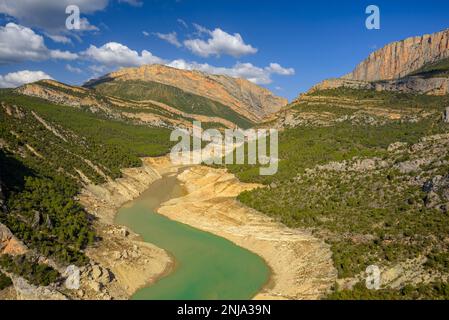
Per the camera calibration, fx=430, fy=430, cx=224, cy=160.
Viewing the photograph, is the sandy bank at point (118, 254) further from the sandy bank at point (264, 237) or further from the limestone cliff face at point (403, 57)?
the limestone cliff face at point (403, 57)

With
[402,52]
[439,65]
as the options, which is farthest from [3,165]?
[402,52]

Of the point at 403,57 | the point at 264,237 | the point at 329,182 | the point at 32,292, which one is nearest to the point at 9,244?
the point at 32,292

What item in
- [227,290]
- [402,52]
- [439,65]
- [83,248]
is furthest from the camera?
[402,52]

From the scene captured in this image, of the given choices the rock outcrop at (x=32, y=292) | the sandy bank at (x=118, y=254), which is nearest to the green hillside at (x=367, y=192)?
the sandy bank at (x=118, y=254)

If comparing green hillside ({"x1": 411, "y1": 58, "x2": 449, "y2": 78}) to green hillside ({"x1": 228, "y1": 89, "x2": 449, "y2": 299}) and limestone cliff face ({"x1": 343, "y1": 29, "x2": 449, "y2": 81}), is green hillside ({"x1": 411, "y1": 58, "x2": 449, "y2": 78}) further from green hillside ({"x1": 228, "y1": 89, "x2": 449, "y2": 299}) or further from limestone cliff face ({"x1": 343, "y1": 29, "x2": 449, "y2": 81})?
green hillside ({"x1": 228, "y1": 89, "x2": 449, "y2": 299})

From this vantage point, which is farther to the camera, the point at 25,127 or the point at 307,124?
the point at 307,124
